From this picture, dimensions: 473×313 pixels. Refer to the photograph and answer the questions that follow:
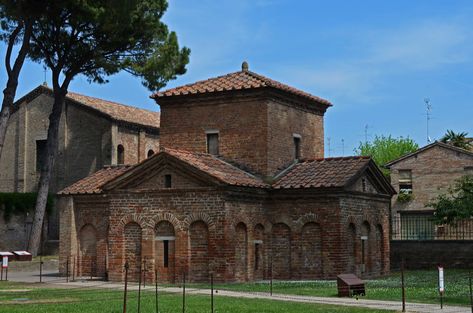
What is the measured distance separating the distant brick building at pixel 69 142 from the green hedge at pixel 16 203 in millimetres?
457

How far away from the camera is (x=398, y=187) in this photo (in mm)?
51719

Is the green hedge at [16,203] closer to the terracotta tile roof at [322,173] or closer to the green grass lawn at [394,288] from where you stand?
the terracotta tile roof at [322,173]

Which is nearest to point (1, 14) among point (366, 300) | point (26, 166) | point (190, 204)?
point (26, 166)

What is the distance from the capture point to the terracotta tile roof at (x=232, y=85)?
29922 mm

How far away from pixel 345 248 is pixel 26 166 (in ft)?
83.0

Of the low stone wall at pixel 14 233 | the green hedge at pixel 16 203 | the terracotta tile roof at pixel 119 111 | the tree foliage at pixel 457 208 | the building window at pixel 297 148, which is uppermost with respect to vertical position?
the terracotta tile roof at pixel 119 111

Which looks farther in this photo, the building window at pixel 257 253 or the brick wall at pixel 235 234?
the building window at pixel 257 253

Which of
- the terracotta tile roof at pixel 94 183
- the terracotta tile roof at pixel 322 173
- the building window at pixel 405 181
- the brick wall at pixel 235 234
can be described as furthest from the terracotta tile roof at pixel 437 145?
the terracotta tile roof at pixel 94 183

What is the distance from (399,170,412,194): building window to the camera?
51.5m

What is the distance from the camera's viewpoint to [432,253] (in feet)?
111

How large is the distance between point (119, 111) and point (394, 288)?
26.4 metres

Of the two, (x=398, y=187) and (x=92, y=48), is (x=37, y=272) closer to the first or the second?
(x=92, y=48)

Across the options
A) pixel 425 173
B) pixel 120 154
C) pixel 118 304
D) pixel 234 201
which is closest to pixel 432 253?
pixel 234 201

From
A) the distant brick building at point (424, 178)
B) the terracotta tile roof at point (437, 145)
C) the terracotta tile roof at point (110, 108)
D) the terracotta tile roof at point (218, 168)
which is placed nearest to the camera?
the terracotta tile roof at point (218, 168)
